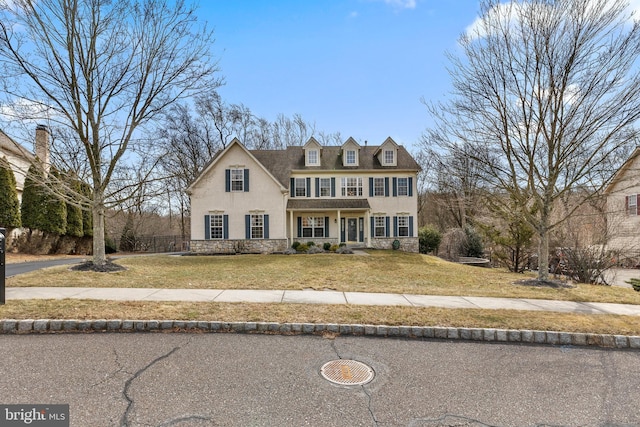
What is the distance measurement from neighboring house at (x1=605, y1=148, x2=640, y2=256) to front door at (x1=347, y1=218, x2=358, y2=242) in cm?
1374

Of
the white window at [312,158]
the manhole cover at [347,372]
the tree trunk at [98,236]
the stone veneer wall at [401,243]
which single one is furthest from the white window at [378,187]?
the manhole cover at [347,372]

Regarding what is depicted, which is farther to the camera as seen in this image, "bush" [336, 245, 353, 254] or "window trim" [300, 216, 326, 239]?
"window trim" [300, 216, 326, 239]

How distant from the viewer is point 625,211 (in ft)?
45.4

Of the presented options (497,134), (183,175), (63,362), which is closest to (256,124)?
(183,175)

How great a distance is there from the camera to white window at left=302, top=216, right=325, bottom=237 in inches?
907

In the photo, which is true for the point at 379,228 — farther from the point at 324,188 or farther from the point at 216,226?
the point at 216,226

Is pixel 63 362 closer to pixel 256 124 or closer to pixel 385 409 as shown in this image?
pixel 385 409

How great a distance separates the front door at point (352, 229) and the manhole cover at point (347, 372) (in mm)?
19237

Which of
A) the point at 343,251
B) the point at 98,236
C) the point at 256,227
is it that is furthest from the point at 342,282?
the point at 256,227

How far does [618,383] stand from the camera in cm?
392

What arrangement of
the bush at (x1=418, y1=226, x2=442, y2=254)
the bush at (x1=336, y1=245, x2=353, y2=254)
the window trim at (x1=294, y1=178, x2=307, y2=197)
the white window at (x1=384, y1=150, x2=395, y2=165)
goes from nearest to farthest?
the bush at (x1=336, y1=245, x2=353, y2=254) < the window trim at (x1=294, y1=178, x2=307, y2=197) < the white window at (x1=384, y1=150, x2=395, y2=165) < the bush at (x1=418, y1=226, x2=442, y2=254)

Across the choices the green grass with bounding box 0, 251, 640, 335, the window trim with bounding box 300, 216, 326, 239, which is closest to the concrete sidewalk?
the green grass with bounding box 0, 251, 640, 335

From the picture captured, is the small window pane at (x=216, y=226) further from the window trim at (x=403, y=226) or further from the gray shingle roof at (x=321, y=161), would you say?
the window trim at (x=403, y=226)

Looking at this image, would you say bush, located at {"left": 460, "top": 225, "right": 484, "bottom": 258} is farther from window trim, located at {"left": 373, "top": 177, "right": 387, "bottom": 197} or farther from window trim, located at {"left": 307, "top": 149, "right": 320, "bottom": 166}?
window trim, located at {"left": 307, "top": 149, "right": 320, "bottom": 166}
